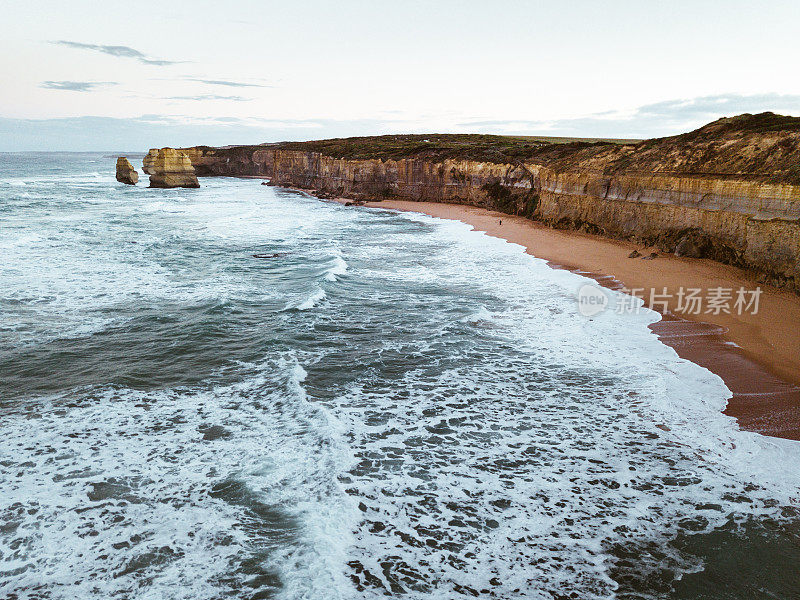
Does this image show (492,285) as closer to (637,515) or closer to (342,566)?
(637,515)

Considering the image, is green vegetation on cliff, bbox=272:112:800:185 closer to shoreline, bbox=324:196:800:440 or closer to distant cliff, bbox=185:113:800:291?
distant cliff, bbox=185:113:800:291

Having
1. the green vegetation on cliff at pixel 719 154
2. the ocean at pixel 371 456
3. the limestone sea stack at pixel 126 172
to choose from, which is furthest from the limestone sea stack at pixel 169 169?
the ocean at pixel 371 456

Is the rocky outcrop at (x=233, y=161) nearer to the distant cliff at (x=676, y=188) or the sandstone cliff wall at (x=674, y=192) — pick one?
the distant cliff at (x=676, y=188)

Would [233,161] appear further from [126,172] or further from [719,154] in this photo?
[719,154]

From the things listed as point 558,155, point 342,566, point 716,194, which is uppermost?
point 558,155

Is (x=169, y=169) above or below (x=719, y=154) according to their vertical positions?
above

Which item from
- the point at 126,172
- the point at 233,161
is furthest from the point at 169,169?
the point at 233,161

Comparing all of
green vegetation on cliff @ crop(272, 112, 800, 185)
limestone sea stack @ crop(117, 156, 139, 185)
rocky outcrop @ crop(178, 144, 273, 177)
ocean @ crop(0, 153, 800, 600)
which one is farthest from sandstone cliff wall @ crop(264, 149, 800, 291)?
rocky outcrop @ crop(178, 144, 273, 177)

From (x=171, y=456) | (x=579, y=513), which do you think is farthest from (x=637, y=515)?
(x=171, y=456)
